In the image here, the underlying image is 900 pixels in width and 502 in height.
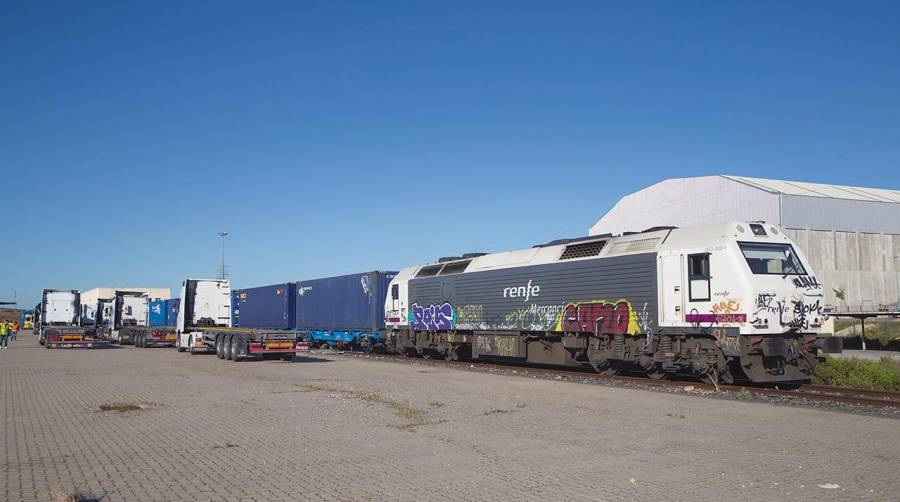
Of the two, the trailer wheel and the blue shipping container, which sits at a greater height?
the blue shipping container

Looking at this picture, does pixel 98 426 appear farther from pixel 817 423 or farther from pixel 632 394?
pixel 817 423

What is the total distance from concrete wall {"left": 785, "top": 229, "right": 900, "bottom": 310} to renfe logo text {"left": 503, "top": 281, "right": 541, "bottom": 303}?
37.4m

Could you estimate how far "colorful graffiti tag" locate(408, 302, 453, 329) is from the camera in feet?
84.1

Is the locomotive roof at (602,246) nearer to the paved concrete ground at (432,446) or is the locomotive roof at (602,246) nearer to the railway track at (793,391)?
the railway track at (793,391)

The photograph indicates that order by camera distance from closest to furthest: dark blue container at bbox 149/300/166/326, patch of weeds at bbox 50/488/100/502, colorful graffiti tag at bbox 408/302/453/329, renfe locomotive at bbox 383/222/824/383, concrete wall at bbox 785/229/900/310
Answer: patch of weeds at bbox 50/488/100/502
renfe locomotive at bbox 383/222/824/383
colorful graffiti tag at bbox 408/302/453/329
dark blue container at bbox 149/300/166/326
concrete wall at bbox 785/229/900/310

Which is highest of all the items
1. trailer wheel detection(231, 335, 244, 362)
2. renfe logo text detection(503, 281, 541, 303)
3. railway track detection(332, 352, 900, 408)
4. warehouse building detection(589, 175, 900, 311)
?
warehouse building detection(589, 175, 900, 311)

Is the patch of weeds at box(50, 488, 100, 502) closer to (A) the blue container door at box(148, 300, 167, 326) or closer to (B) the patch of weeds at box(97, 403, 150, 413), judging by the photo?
(B) the patch of weeds at box(97, 403, 150, 413)

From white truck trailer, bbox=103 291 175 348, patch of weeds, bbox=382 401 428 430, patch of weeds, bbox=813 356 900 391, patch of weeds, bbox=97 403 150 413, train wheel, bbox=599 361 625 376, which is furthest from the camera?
Answer: white truck trailer, bbox=103 291 175 348

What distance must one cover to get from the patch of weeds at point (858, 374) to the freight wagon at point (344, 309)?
18.2 metres

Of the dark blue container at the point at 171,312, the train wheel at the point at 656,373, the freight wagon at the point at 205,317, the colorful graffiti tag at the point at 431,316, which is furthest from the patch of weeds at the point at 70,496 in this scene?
the dark blue container at the point at 171,312

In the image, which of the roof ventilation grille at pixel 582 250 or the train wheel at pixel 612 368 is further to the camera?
the roof ventilation grille at pixel 582 250

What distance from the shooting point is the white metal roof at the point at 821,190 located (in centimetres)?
5525

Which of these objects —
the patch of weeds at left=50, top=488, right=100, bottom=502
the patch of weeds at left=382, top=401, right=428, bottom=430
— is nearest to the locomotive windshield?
the patch of weeds at left=382, top=401, right=428, bottom=430

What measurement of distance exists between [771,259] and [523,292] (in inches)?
310
